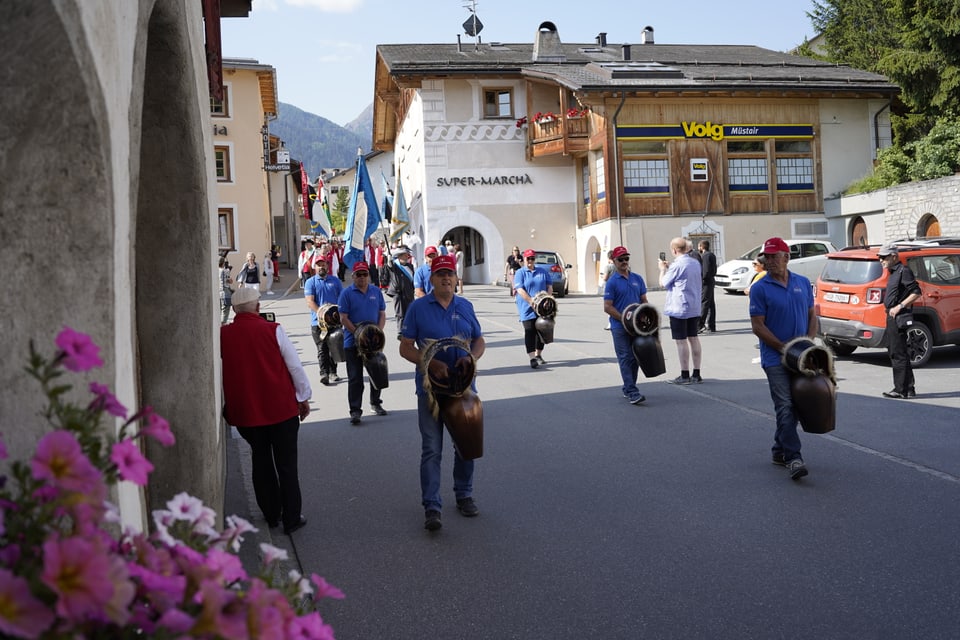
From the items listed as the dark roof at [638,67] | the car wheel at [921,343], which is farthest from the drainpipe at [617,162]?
the car wheel at [921,343]

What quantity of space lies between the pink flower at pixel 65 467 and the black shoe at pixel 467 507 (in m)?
5.31

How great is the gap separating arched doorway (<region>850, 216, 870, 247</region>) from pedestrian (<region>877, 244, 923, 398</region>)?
80.3 feet

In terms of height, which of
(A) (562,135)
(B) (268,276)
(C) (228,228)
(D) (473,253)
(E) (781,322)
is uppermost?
(A) (562,135)

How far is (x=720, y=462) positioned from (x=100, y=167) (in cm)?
667

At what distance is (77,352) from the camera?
5.95 feet

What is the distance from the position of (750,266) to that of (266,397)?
23.9 meters

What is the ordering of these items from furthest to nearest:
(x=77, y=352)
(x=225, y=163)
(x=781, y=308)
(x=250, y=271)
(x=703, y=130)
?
(x=225, y=163), (x=703, y=130), (x=250, y=271), (x=781, y=308), (x=77, y=352)

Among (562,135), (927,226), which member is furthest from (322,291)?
(562,135)

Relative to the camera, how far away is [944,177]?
94.3ft

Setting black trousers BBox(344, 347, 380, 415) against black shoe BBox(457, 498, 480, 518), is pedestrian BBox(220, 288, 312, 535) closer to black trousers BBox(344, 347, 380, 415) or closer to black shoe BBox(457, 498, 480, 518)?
black shoe BBox(457, 498, 480, 518)

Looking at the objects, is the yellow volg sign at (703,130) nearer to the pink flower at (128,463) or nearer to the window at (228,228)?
the window at (228,228)

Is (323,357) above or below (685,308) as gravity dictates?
below

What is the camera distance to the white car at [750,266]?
2439 centimetres

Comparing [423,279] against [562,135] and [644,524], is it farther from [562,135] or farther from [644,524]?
[562,135]
